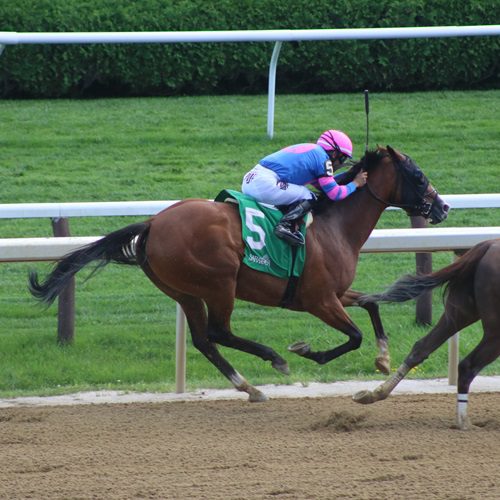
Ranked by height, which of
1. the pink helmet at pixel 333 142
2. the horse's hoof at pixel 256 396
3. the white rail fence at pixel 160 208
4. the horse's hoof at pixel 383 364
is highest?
the pink helmet at pixel 333 142

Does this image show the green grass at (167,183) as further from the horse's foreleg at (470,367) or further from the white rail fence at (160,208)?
the horse's foreleg at (470,367)

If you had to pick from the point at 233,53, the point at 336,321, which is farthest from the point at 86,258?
the point at 233,53

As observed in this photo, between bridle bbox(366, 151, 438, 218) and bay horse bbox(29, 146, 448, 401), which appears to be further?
bridle bbox(366, 151, 438, 218)

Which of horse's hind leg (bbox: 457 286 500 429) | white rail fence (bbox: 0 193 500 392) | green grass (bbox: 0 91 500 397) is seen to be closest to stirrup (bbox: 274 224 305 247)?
white rail fence (bbox: 0 193 500 392)

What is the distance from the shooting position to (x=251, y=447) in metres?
5.86

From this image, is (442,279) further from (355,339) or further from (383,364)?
(383,364)

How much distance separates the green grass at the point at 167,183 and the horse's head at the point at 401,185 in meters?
1.19

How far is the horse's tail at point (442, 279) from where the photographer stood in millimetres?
6270

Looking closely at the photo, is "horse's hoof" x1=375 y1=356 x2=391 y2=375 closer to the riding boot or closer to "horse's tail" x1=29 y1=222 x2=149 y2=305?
the riding boot

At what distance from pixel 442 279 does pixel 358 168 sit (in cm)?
115

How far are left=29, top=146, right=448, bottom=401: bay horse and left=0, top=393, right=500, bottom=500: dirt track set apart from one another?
47cm

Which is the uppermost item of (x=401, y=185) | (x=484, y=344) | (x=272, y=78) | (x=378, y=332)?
(x=272, y=78)

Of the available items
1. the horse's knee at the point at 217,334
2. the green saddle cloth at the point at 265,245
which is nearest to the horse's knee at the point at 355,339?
the green saddle cloth at the point at 265,245

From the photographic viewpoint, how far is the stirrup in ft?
21.9
